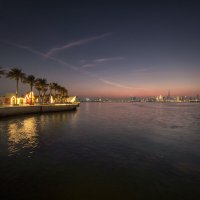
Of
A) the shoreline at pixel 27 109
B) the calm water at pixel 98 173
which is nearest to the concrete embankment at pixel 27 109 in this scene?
the shoreline at pixel 27 109

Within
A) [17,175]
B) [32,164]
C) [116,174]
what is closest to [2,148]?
[32,164]

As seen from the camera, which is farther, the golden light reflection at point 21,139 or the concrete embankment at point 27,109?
the concrete embankment at point 27,109

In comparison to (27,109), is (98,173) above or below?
below

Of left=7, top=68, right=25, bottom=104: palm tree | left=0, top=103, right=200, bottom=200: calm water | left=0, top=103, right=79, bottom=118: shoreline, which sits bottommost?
left=0, top=103, right=200, bottom=200: calm water

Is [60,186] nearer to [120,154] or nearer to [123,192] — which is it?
[123,192]

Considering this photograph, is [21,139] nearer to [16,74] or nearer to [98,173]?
[98,173]

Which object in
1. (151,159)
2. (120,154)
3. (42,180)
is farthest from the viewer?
(120,154)

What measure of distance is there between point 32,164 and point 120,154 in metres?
9.13

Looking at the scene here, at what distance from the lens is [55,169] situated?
50.4ft

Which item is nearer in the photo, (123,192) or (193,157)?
(123,192)

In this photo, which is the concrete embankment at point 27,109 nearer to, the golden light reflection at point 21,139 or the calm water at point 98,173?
the golden light reflection at point 21,139

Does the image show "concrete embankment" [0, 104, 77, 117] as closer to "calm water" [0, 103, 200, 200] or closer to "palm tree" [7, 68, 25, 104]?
"palm tree" [7, 68, 25, 104]

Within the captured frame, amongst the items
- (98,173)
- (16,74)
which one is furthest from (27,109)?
(98,173)

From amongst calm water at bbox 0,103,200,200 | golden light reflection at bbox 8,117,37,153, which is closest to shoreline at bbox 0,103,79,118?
golden light reflection at bbox 8,117,37,153
